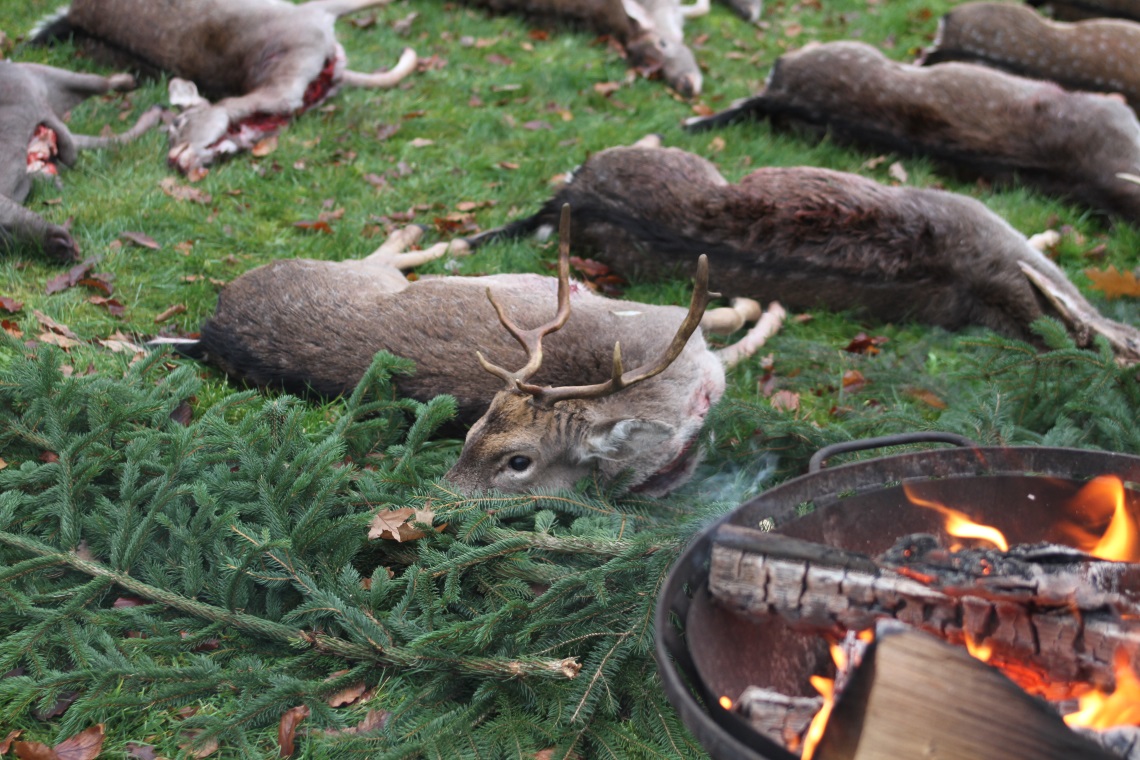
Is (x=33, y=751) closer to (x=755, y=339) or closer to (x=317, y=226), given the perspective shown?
(x=755, y=339)

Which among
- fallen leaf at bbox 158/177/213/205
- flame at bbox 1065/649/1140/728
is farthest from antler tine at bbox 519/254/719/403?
fallen leaf at bbox 158/177/213/205

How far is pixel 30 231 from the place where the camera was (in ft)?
17.0

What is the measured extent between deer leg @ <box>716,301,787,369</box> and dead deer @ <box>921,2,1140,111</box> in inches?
142

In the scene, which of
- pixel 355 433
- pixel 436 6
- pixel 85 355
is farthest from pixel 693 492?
pixel 436 6

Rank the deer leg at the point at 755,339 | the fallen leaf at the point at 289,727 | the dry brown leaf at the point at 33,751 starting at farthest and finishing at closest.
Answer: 1. the deer leg at the point at 755,339
2. the fallen leaf at the point at 289,727
3. the dry brown leaf at the point at 33,751

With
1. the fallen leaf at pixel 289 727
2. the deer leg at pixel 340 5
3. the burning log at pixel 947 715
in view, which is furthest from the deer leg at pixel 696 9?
the burning log at pixel 947 715

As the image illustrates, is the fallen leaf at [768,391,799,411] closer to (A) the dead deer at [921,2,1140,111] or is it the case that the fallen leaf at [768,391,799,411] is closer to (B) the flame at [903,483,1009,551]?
(B) the flame at [903,483,1009,551]

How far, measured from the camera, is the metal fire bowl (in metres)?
2.18

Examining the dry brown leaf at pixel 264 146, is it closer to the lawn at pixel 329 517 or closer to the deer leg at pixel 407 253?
the lawn at pixel 329 517

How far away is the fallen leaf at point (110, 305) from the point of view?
5.00 meters

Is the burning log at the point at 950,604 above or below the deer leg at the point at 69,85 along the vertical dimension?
above

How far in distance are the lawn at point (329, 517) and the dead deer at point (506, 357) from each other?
0.54ft

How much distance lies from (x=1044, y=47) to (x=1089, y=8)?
198 centimetres

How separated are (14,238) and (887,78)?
19.0 feet
